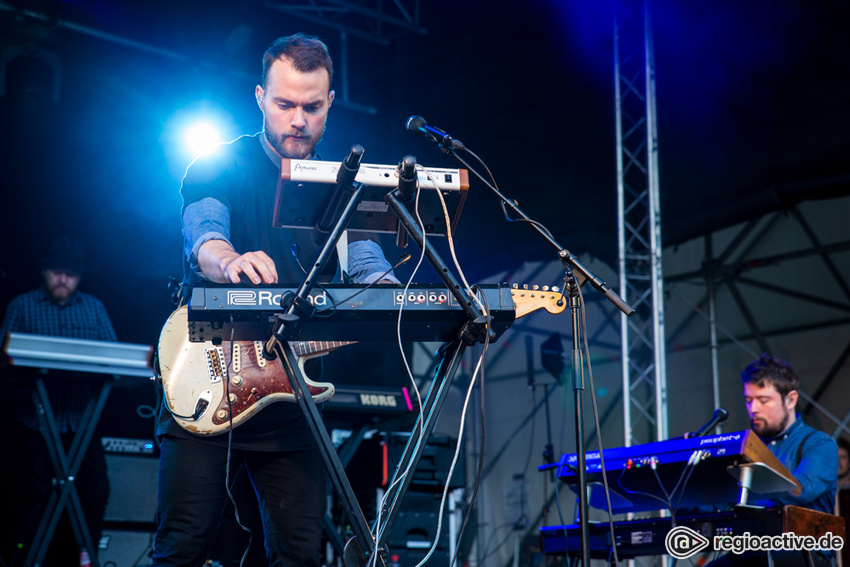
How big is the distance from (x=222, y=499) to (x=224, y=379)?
309 mm

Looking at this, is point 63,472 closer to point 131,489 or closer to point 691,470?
point 131,489

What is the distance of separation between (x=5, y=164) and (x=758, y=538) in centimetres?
617

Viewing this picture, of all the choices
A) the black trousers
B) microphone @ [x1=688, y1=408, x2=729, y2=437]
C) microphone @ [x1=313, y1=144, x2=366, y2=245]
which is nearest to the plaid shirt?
the black trousers

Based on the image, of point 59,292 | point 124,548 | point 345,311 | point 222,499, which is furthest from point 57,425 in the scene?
point 345,311

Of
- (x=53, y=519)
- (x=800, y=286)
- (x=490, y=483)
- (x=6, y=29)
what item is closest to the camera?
(x=53, y=519)

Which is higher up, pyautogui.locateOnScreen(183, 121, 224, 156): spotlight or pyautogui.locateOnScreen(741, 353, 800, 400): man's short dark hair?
pyautogui.locateOnScreen(183, 121, 224, 156): spotlight

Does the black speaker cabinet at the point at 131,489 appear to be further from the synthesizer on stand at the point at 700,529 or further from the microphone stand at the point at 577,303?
the microphone stand at the point at 577,303

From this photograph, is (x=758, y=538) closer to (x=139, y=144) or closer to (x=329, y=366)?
(x=329, y=366)

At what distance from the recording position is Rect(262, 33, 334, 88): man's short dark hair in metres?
2.44

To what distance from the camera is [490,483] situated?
37.3 feet

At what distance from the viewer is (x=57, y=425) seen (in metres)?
5.33

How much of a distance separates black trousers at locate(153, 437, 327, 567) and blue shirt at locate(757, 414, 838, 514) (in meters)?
2.78

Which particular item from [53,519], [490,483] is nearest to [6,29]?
[53,519]

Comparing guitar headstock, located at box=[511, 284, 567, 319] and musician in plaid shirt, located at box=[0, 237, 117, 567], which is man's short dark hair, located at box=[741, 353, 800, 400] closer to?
guitar headstock, located at box=[511, 284, 567, 319]
